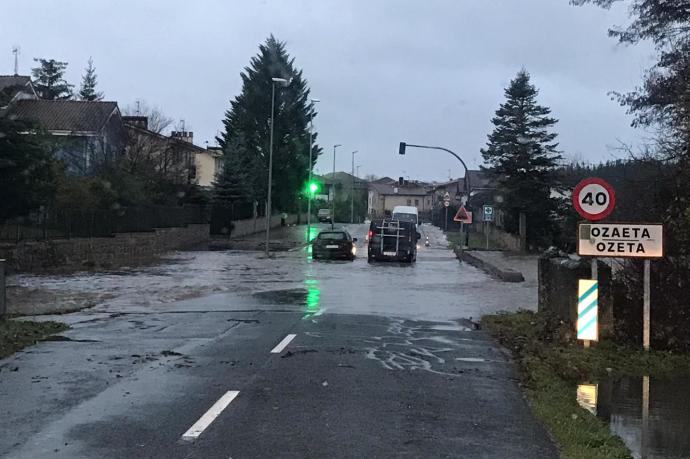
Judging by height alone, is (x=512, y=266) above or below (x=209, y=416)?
above

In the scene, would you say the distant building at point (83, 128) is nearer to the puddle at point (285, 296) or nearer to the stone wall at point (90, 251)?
the stone wall at point (90, 251)

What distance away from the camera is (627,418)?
6895mm

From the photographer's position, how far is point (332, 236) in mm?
34656

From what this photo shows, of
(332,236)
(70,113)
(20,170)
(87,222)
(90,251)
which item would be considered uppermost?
(70,113)

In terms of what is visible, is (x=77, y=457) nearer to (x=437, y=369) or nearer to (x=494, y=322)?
(x=437, y=369)

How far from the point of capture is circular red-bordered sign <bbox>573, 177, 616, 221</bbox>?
396 inches

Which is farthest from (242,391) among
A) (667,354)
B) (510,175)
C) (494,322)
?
(510,175)

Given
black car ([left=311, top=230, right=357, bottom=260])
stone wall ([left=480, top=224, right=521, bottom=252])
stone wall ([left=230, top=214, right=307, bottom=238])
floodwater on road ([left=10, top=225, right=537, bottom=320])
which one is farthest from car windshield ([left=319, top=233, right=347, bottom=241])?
stone wall ([left=230, top=214, right=307, bottom=238])

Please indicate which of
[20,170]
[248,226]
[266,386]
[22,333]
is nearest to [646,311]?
[266,386]

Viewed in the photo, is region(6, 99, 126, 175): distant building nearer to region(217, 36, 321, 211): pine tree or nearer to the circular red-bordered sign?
region(217, 36, 321, 211): pine tree

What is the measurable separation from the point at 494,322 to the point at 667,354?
3.84m

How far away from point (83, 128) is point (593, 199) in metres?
44.3

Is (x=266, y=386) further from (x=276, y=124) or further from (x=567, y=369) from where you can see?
(x=276, y=124)

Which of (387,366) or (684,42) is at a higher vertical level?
(684,42)
